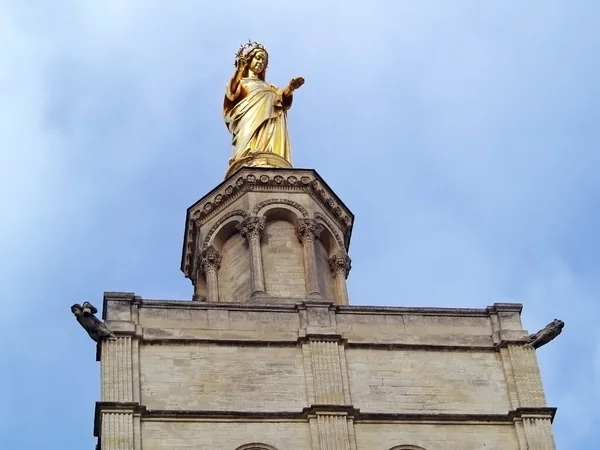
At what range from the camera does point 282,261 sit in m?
45.1

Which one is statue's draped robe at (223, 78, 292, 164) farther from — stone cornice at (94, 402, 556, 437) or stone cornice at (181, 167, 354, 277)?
stone cornice at (94, 402, 556, 437)

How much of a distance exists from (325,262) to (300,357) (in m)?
5.73

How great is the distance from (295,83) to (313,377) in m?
12.4

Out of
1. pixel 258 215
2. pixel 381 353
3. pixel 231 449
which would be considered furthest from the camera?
pixel 258 215

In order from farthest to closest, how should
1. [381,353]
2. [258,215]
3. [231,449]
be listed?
[258,215] → [381,353] → [231,449]

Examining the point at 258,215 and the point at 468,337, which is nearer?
the point at 468,337

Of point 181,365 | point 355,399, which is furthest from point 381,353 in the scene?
point 181,365

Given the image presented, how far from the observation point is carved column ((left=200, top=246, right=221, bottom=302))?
149 feet

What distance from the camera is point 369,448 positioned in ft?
129

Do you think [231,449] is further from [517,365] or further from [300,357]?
[517,365]

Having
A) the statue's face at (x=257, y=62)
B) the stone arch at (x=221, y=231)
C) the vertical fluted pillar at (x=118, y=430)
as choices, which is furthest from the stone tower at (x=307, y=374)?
the statue's face at (x=257, y=62)

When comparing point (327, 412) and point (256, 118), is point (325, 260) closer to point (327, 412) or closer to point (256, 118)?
point (256, 118)

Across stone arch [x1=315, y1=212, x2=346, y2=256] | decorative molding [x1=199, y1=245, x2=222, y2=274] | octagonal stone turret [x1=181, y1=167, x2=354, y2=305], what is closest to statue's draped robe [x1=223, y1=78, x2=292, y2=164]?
octagonal stone turret [x1=181, y1=167, x2=354, y2=305]

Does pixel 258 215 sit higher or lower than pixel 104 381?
higher
